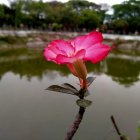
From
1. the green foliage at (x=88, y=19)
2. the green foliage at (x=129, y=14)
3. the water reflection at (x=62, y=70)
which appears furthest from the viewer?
the green foliage at (x=129, y=14)

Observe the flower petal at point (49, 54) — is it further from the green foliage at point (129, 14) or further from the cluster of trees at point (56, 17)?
the green foliage at point (129, 14)

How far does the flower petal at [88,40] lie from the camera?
575 mm

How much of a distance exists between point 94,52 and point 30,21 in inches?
1464

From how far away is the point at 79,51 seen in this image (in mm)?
569

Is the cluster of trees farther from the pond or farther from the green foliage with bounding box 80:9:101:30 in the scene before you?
the pond

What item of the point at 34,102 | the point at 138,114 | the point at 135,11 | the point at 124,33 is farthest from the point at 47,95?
the point at 135,11

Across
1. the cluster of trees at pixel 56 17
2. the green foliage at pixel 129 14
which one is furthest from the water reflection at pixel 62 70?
the green foliage at pixel 129 14

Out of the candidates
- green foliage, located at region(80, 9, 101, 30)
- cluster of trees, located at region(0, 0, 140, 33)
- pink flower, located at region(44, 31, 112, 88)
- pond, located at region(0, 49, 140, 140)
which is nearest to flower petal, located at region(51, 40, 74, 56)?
pink flower, located at region(44, 31, 112, 88)

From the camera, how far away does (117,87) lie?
→ 7.91m

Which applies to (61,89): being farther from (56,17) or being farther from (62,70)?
(56,17)

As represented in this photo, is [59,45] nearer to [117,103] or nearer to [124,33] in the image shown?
[117,103]

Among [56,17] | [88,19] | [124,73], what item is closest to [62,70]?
[124,73]

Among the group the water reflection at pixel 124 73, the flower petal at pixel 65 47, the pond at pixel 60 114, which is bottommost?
the water reflection at pixel 124 73

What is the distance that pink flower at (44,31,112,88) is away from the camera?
22.1 inches
